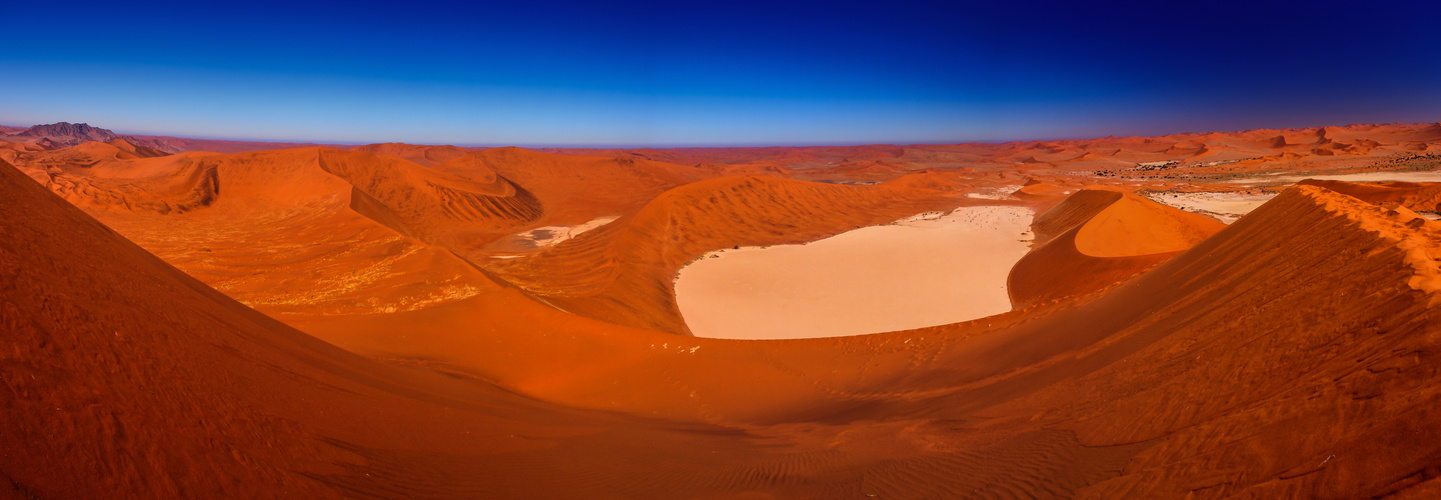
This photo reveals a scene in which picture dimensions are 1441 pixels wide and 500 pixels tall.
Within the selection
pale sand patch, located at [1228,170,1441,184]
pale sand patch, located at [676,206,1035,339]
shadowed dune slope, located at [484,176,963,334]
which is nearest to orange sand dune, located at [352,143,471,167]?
shadowed dune slope, located at [484,176,963,334]

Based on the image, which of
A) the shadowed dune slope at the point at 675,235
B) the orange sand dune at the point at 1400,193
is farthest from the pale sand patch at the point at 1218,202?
the shadowed dune slope at the point at 675,235

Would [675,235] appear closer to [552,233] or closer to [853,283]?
[552,233]

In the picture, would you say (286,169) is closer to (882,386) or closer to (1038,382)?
(882,386)

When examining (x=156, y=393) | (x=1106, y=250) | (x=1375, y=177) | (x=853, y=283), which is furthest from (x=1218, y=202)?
(x=156, y=393)

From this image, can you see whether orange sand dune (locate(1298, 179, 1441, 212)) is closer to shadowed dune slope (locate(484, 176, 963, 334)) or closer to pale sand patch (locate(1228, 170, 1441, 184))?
pale sand patch (locate(1228, 170, 1441, 184))

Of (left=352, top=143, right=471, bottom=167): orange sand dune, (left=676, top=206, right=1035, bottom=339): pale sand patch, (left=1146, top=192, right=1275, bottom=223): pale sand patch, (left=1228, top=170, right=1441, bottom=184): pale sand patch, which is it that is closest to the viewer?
(left=676, top=206, right=1035, bottom=339): pale sand patch

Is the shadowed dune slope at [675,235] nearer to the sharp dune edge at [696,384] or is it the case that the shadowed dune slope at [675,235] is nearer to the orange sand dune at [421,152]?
the sharp dune edge at [696,384]

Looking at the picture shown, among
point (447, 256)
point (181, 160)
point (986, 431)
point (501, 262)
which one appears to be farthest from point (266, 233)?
point (986, 431)
